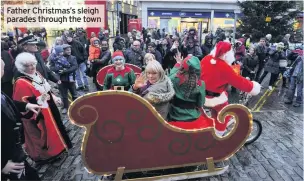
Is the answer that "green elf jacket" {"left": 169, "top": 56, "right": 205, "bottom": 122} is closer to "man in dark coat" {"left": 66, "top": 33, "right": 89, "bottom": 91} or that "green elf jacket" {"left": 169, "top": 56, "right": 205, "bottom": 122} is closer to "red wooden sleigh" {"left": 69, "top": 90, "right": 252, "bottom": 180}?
"red wooden sleigh" {"left": 69, "top": 90, "right": 252, "bottom": 180}

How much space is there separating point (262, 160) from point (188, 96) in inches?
77.4

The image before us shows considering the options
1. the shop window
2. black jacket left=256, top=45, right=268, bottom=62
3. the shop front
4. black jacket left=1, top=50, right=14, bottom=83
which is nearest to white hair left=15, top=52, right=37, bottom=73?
black jacket left=1, top=50, right=14, bottom=83

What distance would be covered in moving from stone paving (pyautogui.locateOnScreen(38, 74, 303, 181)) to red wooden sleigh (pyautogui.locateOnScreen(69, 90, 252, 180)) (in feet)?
1.92

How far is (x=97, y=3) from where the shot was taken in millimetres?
20141

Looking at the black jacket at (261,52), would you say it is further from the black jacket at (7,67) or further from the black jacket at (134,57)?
the black jacket at (7,67)

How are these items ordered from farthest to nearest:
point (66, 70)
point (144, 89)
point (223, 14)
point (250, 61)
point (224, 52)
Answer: point (223, 14)
point (250, 61)
point (66, 70)
point (224, 52)
point (144, 89)

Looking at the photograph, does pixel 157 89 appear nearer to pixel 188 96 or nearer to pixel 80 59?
pixel 188 96

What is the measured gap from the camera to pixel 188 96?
11.9ft

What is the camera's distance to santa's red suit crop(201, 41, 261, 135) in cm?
404

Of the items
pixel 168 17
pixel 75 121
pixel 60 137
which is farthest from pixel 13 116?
pixel 168 17

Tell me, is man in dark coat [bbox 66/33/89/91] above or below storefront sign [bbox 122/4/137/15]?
below

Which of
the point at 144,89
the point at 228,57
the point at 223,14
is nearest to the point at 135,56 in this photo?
the point at 228,57

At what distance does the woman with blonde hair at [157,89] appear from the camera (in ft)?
11.2

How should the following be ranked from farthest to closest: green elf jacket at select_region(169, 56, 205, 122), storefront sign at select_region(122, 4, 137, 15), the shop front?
storefront sign at select_region(122, 4, 137, 15) < the shop front < green elf jacket at select_region(169, 56, 205, 122)
